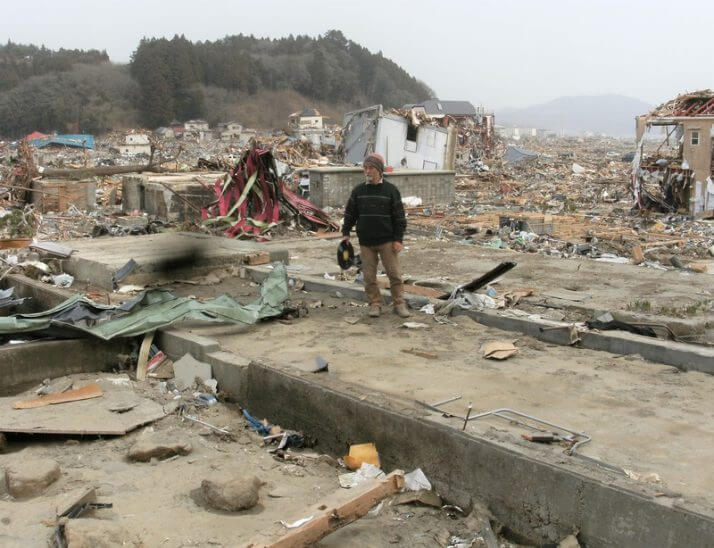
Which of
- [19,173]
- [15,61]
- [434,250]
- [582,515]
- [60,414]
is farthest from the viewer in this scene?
[15,61]

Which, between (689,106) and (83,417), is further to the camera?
(689,106)

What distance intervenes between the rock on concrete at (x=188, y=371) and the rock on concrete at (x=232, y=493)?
2.15 meters

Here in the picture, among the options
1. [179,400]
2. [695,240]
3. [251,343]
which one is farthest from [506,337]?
[695,240]

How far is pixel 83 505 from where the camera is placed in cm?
432

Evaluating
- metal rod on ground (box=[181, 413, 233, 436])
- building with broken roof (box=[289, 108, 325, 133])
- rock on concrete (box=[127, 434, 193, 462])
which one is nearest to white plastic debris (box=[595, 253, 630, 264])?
metal rod on ground (box=[181, 413, 233, 436])

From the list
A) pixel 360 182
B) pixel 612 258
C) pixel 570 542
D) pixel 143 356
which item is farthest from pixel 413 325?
pixel 360 182

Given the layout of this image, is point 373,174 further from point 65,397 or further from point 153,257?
point 153,257

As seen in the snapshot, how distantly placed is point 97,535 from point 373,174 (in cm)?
480

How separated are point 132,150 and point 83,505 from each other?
63.8 m

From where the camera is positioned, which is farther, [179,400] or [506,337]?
[506,337]

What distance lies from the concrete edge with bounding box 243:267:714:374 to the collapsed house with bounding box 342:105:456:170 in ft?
78.5

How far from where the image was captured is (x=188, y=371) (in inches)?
265

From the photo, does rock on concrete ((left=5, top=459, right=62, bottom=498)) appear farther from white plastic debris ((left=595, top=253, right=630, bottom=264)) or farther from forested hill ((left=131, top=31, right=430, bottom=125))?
forested hill ((left=131, top=31, right=430, bottom=125))

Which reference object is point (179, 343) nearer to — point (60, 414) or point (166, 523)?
point (60, 414)
